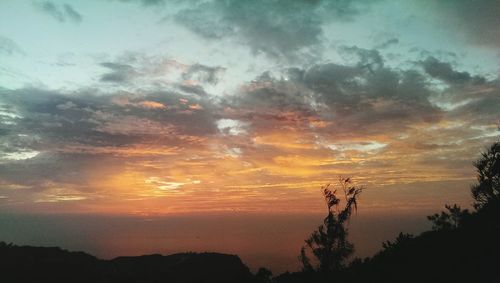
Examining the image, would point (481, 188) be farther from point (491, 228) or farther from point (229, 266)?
point (229, 266)

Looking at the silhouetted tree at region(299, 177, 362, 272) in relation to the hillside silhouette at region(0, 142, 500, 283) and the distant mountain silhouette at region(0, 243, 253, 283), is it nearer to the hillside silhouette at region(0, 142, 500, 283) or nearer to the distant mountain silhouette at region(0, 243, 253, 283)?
the hillside silhouette at region(0, 142, 500, 283)

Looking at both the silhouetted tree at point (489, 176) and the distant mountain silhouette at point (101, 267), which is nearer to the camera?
the silhouetted tree at point (489, 176)

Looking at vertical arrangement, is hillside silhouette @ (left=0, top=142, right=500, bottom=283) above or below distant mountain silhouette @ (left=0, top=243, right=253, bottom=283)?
above

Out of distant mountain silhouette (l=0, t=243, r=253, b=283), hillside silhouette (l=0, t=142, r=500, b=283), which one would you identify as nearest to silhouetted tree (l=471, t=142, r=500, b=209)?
hillside silhouette (l=0, t=142, r=500, b=283)

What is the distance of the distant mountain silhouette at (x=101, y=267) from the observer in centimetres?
8962

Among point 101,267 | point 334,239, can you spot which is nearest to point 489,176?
point 334,239

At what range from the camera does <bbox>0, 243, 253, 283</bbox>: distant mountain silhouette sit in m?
89.6

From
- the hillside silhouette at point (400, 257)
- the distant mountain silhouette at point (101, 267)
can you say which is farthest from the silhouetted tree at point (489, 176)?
the distant mountain silhouette at point (101, 267)

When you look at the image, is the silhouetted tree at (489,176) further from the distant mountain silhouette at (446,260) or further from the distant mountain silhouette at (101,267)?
the distant mountain silhouette at (101,267)

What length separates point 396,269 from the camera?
23000 mm

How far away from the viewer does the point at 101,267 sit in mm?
111562

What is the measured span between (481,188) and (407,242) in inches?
654

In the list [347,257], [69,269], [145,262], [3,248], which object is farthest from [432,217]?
[145,262]

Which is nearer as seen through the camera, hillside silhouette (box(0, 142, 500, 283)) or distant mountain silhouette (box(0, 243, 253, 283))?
hillside silhouette (box(0, 142, 500, 283))
